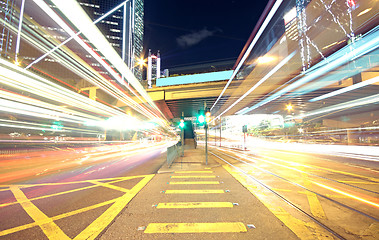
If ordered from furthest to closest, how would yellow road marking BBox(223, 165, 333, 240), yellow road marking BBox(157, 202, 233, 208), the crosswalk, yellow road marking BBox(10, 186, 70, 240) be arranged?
yellow road marking BBox(157, 202, 233, 208), the crosswalk, yellow road marking BBox(10, 186, 70, 240), yellow road marking BBox(223, 165, 333, 240)

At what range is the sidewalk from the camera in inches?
113

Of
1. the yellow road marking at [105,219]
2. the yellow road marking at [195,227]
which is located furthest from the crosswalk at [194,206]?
the yellow road marking at [105,219]

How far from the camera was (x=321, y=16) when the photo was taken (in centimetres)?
2497

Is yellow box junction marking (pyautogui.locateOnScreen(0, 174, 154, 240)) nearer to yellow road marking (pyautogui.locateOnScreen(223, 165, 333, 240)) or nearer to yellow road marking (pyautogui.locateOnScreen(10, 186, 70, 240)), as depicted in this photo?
yellow road marking (pyautogui.locateOnScreen(10, 186, 70, 240))

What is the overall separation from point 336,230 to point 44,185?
29.5 feet

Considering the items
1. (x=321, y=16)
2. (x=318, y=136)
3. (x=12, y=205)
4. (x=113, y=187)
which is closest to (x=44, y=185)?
(x=12, y=205)

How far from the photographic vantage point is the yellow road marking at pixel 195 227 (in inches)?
118

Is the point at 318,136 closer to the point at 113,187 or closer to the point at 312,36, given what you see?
the point at 312,36

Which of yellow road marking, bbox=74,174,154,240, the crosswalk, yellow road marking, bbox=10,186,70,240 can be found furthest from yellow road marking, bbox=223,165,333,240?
yellow road marking, bbox=10,186,70,240

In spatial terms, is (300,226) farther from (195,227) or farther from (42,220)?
(42,220)

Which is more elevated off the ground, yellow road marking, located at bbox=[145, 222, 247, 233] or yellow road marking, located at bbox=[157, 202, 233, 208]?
yellow road marking, located at bbox=[145, 222, 247, 233]

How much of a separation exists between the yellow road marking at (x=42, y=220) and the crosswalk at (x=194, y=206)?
1.62 m

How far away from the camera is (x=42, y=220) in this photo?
3.47m

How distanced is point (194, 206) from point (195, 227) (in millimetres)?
988
